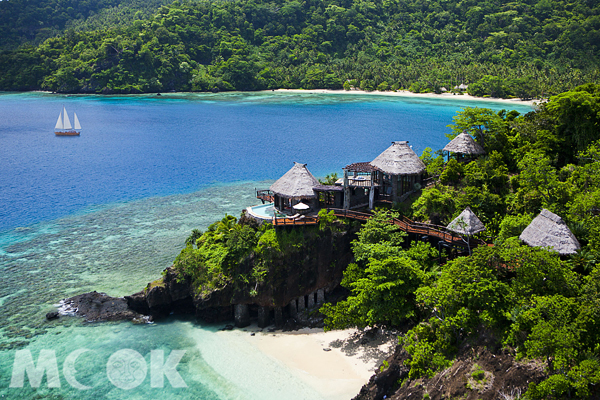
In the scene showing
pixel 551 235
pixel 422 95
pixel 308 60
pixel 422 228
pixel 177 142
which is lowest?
pixel 177 142

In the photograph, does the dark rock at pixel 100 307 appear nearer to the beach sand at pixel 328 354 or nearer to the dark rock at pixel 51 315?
the dark rock at pixel 51 315

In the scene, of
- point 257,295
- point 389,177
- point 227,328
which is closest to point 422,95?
point 389,177

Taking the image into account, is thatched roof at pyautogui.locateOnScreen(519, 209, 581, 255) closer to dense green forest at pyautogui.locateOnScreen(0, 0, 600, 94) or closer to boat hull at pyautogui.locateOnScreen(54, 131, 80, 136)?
boat hull at pyautogui.locateOnScreen(54, 131, 80, 136)

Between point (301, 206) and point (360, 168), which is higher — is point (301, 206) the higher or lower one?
the lower one

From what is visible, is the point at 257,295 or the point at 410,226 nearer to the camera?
the point at 257,295

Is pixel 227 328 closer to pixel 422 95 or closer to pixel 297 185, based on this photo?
pixel 297 185

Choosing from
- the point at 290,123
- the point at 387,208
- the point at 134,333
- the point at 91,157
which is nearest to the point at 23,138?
the point at 91,157

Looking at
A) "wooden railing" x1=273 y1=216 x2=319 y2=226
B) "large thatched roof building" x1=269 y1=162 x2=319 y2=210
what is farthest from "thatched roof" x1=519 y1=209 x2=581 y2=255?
"large thatched roof building" x1=269 y1=162 x2=319 y2=210

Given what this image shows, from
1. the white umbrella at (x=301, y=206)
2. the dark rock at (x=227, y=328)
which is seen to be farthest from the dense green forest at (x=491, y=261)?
the dark rock at (x=227, y=328)
